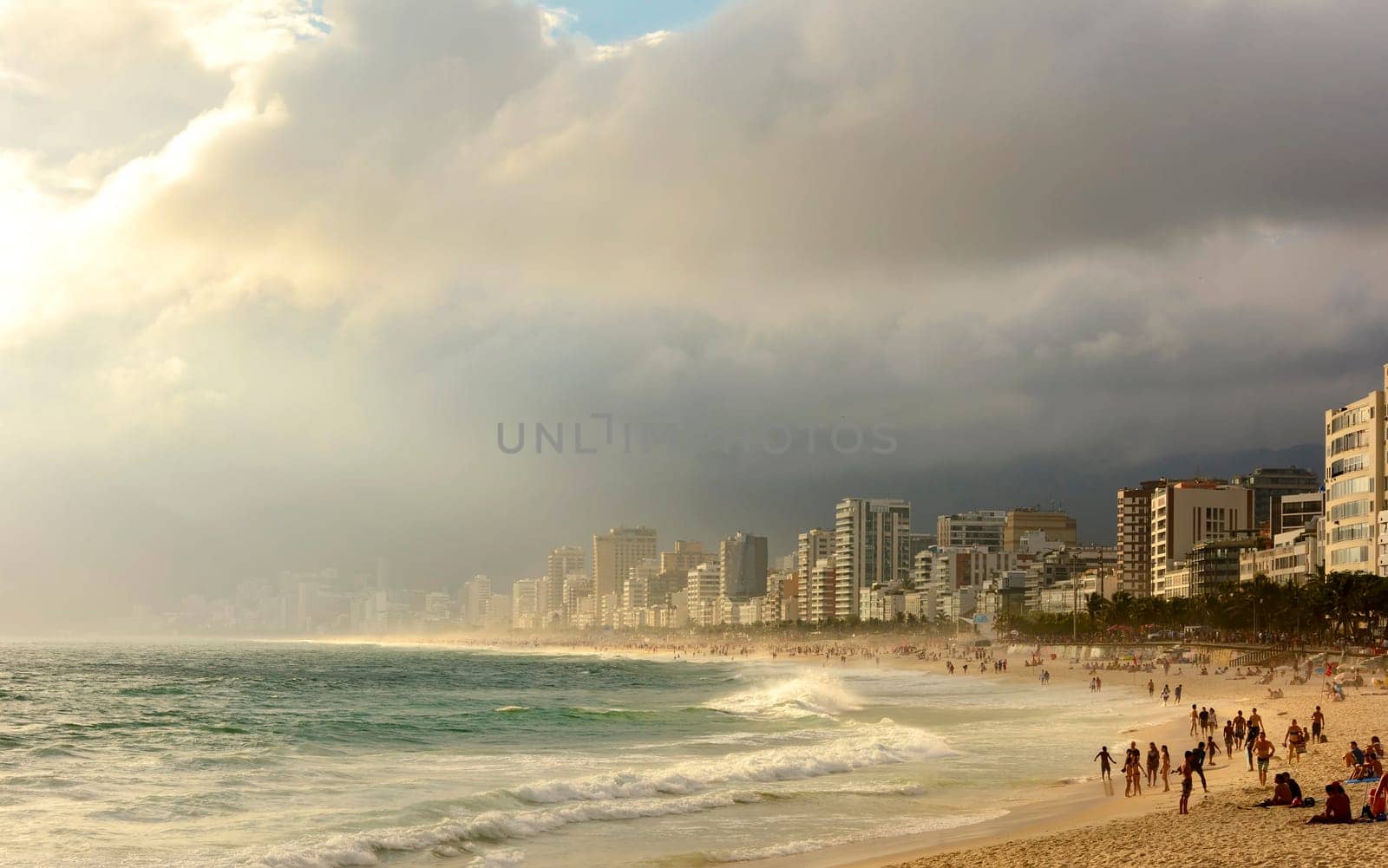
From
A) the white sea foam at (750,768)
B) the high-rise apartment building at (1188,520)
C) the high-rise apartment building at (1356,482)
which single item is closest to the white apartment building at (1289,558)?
the high-rise apartment building at (1188,520)

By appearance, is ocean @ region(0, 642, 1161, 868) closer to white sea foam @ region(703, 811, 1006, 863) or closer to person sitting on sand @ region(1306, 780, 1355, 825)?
white sea foam @ region(703, 811, 1006, 863)

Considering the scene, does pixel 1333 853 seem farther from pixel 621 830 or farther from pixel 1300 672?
pixel 1300 672

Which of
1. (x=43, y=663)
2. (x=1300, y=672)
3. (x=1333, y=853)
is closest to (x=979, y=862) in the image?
(x=1333, y=853)

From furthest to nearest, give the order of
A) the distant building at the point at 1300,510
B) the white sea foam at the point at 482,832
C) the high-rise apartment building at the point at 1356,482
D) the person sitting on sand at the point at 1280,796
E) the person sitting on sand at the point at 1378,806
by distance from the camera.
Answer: the distant building at the point at 1300,510 → the high-rise apartment building at the point at 1356,482 → the white sea foam at the point at 482,832 → the person sitting on sand at the point at 1280,796 → the person sitting on sand at the point at 1378,806

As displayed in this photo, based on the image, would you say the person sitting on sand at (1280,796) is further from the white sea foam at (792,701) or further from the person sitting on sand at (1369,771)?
the white sea foam at (792,701)

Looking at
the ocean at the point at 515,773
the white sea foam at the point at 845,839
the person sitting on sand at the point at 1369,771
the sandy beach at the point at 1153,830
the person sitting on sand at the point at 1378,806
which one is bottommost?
the ocean at the point at 515,773

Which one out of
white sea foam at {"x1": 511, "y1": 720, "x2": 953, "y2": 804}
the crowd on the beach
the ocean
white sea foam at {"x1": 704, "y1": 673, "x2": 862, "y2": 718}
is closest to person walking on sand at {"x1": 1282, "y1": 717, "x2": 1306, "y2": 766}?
the crowd on the beach
